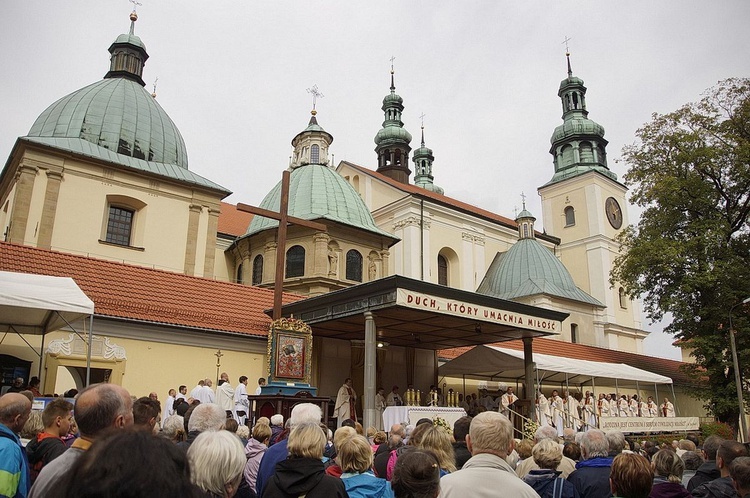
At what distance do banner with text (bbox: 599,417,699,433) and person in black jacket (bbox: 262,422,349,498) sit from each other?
16.9m

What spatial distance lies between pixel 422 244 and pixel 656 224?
16133 mm

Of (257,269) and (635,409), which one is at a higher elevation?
(257,269)

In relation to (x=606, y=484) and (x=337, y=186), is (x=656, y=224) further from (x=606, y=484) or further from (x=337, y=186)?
(x=606, y=484)

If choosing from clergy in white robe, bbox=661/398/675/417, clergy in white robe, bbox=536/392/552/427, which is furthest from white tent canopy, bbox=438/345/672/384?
clergy in white robe, bbox=661/398/675/417

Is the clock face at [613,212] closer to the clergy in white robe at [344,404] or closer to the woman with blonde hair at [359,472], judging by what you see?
the clergy in white robe at [344,404]

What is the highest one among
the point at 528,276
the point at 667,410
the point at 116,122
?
the point at 116,122

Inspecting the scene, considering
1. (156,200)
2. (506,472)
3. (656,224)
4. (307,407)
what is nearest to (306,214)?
(156,200)

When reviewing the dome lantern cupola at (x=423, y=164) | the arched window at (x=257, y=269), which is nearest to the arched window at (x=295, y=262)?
the arched window at (x=257, y=269)

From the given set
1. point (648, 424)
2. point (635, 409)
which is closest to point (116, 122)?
point (648, 424)

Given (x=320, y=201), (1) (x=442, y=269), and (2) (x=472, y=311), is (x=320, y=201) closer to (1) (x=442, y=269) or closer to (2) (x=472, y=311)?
(1) (x=442, y=269)

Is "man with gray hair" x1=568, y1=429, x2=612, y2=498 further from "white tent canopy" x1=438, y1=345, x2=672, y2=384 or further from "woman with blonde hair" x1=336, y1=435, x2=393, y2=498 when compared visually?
"white tent canopy" x1=438, y1=345, x2=672, y2=384

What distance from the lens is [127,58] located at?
1294 inches

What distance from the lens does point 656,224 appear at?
26766 mm

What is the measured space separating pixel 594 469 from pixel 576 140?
167 ft
